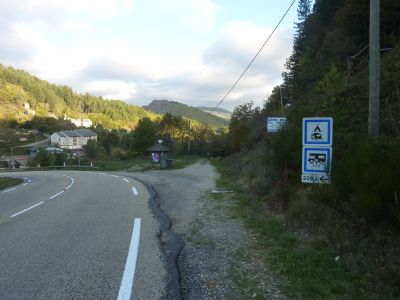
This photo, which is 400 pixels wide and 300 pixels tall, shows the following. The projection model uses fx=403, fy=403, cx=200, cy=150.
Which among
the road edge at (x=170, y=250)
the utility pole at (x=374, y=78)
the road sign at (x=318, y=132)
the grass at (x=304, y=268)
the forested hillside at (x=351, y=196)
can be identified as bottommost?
the road edge at (x=170, y=250)

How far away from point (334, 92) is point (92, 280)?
1375 cm

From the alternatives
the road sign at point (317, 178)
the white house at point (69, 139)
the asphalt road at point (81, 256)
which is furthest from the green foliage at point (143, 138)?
the road sign at point (317, 178)

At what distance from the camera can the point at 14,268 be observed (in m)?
A: 6.12

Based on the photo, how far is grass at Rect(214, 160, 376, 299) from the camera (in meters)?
4.89

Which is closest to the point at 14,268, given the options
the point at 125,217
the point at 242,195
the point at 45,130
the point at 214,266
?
the point at 214,266

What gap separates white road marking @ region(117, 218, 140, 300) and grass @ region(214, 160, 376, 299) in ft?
6.39

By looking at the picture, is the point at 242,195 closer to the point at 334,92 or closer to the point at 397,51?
the point at 334,92

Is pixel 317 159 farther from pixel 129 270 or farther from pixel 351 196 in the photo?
pixel 129 270

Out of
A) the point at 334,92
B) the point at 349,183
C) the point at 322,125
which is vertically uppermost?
the point at 334,92

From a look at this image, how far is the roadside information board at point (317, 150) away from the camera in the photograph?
8.49 m

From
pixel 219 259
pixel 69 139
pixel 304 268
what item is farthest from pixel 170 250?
pixel 69 139

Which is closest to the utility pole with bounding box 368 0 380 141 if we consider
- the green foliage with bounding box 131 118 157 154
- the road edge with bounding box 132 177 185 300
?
the road edge with bounding box 132 177 185 300

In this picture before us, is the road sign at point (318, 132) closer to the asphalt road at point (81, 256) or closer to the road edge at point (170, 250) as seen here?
the road edge at point (170, 250)

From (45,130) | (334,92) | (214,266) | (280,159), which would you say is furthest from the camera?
(45,130)
